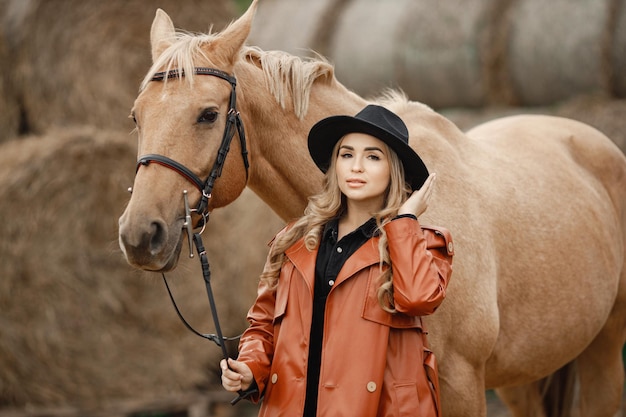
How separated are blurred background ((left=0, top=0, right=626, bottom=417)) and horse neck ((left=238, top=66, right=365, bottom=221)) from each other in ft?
7.85

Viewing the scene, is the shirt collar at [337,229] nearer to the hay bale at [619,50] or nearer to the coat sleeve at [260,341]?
the coat sleeve at [260,341]

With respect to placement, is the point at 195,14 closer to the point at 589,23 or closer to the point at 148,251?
the point at 589,23

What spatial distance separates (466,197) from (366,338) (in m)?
1.04

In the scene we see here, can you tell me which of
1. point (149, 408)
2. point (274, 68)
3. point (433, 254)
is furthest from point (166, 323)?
point (433, 254)

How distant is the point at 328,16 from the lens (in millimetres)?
7516

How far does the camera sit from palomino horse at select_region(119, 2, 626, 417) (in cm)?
282

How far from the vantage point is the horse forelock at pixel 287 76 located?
3.15 m

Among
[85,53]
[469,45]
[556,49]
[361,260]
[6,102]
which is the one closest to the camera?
[361,260]

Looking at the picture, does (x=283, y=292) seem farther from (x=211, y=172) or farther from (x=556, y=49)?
(x=556, y=49)

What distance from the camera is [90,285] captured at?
20.1 feet

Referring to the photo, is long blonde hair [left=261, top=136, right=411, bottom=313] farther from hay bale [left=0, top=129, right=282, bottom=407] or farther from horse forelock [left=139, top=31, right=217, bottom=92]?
hay bale [left=0, top=129, right=282, bottom=407]

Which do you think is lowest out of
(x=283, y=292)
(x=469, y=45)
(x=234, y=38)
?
(x=283, y=292)

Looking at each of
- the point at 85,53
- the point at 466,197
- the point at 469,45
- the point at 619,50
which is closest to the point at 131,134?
the point at 85,53

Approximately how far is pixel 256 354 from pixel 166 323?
3.98 m
